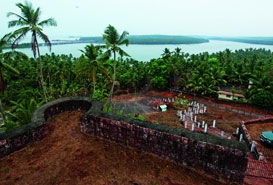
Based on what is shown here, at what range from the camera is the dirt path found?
4.93 metres

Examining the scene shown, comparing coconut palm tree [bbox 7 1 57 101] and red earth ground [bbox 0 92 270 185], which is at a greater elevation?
coconut palm tree [bbox 7 1 57 101]

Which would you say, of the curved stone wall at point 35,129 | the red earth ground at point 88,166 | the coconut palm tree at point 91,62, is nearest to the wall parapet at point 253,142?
the red earth ground at point 88,166

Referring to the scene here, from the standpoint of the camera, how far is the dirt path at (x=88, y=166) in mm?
4926

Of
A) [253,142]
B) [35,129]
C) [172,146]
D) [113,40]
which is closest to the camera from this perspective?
[172,146]

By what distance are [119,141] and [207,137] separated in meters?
2.86

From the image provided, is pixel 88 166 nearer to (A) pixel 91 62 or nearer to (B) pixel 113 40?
(A) pixel 91 62

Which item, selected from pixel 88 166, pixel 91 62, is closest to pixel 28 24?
pixel 91 62

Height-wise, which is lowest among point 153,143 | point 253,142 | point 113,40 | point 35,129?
point 253,142

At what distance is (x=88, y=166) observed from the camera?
5.42 metres

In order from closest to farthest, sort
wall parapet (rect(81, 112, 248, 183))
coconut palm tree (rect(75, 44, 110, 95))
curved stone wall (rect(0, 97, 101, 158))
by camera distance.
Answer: wall parapet (rect(81, 112, 248, 183)), curved stone wall (rect(0, 97, 101, 158)), coconut palm tree (rect(75, 44, 110, 95))

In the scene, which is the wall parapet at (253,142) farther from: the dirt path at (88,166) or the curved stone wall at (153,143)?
the dirt path at (88,166)

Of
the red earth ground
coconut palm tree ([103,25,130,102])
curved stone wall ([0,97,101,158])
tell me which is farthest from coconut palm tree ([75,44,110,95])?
the red earth ground

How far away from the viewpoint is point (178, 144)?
214 inches

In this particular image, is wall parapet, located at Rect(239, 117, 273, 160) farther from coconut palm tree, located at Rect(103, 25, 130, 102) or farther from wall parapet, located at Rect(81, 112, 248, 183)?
coconut palm tree, located at Rect(103, 25, 130, 102)
